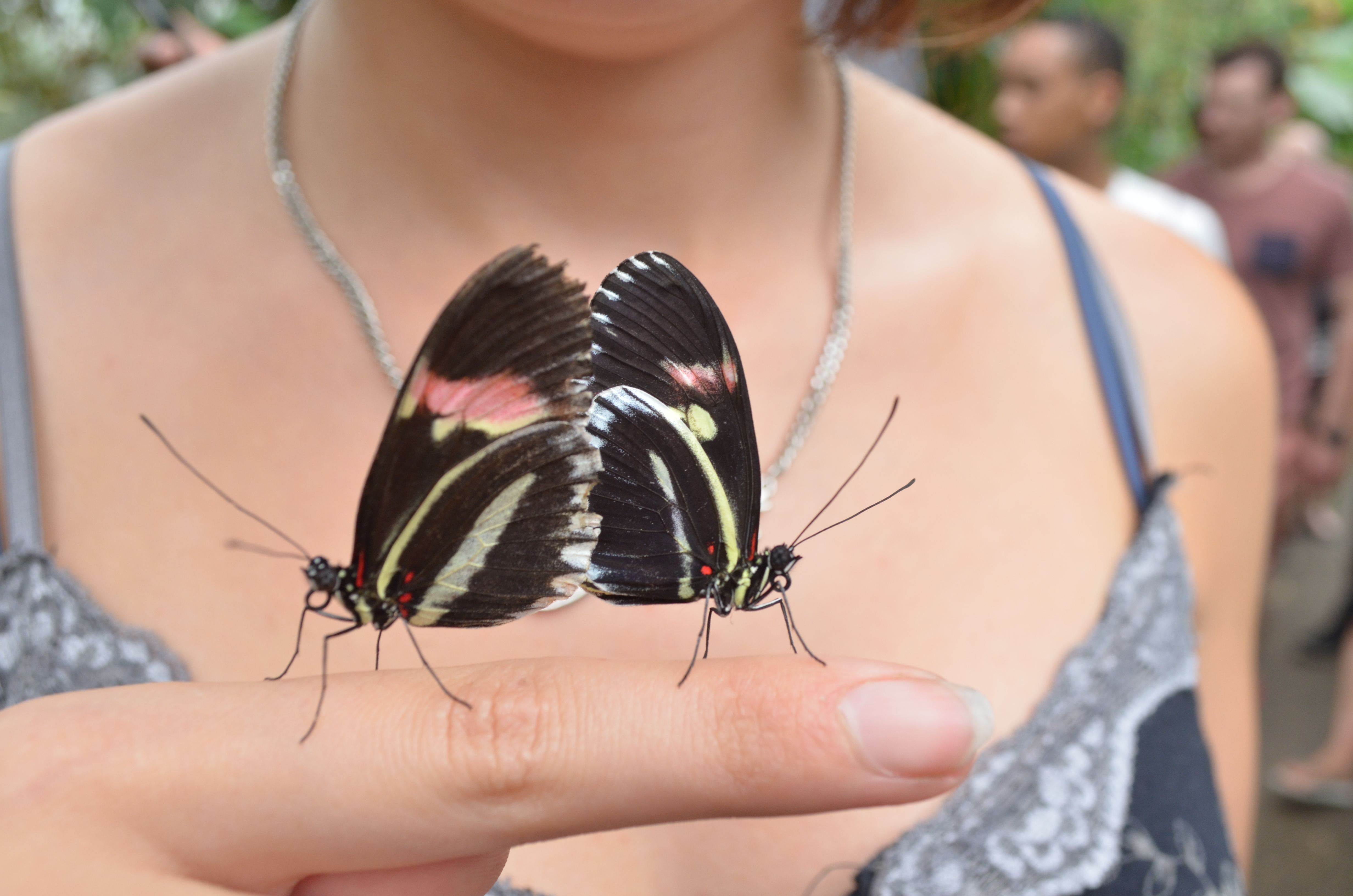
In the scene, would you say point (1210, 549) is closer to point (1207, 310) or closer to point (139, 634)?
point (1207, 310)

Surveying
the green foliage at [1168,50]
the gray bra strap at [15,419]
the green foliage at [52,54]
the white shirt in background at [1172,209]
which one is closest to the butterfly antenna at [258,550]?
the gray bra strap at [15,419]

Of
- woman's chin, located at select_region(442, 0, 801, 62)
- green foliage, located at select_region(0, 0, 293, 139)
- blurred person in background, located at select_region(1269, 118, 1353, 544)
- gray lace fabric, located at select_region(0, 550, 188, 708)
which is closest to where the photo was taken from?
woman's chin, located at select_region(442, 0, 801, 62)

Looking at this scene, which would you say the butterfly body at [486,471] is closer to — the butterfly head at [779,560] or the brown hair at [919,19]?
the butterfly head at [779,560]

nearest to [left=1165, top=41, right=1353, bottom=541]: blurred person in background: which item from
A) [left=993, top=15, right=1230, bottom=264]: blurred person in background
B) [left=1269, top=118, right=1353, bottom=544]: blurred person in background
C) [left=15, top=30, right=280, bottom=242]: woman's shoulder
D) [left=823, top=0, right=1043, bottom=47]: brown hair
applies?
[left=1269, top=118, right=1353, bottom=544]: blurred person in background

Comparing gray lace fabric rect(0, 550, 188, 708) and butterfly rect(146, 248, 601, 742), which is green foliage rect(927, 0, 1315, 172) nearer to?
gray lace fabric rect(0, 550, 188, 708)

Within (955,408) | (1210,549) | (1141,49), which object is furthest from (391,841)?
(1141,49)

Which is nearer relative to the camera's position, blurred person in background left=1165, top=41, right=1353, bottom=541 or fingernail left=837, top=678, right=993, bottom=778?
fingernail left=837, top=678, right=993, bottom=778

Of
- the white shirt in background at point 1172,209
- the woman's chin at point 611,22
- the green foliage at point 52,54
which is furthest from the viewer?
the green foliage at point 52,54
